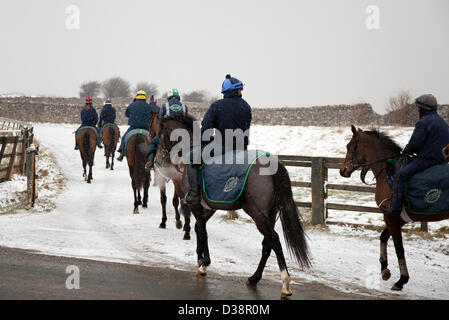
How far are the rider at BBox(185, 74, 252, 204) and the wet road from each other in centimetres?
118

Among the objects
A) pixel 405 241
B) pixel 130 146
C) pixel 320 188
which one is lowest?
pixel 405 241

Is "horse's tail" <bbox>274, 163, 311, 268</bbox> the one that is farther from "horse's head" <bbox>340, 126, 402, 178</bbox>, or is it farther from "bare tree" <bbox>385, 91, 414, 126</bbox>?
"bare tree" <bbox>385, 91, 414, 126</bbox>

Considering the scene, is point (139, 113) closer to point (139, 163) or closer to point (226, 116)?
point (139, 163)

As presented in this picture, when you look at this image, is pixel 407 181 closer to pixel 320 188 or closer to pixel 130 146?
pixel 320 188

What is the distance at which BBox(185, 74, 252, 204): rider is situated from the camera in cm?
713

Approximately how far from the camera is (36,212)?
11.8 metres

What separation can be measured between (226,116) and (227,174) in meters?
0.85

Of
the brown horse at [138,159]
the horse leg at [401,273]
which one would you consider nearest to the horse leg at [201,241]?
the horse leg at [401,273]

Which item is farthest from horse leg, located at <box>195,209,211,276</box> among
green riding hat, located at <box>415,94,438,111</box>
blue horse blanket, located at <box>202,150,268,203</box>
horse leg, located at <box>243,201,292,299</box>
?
green riding hat, located at <box>415,94,438,111</box>

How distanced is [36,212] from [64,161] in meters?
11.4

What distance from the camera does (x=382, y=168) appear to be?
7758 mm
